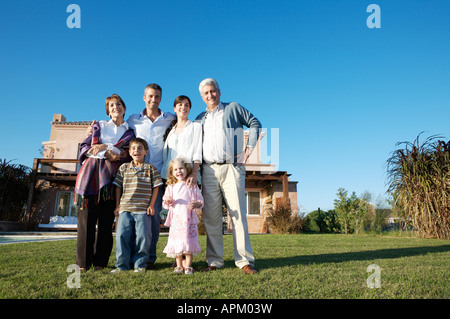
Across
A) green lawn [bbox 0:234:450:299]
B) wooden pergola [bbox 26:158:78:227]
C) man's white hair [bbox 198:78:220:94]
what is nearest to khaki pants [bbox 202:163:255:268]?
green lawn [bbox 0:234:450:299]

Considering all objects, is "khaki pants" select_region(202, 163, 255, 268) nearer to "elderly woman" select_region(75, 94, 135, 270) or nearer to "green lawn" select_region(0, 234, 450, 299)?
"green lawn" select_region(0, 234, 450, 299)

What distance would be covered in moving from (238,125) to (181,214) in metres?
1.21

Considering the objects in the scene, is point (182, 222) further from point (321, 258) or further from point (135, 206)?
point (321, 258)

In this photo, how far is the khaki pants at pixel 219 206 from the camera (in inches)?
129

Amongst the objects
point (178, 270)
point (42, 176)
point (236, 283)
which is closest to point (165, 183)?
point (178, 270)

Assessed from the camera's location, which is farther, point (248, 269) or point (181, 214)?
point (181, 214)

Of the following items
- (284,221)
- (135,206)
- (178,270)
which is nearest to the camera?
(178,270)

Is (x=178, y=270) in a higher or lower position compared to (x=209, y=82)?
lower

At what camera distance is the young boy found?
308cm

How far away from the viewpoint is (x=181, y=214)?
3188mm

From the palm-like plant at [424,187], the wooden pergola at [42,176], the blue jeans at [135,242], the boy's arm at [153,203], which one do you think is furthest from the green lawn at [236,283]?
the wooden pergola at [42,176]
